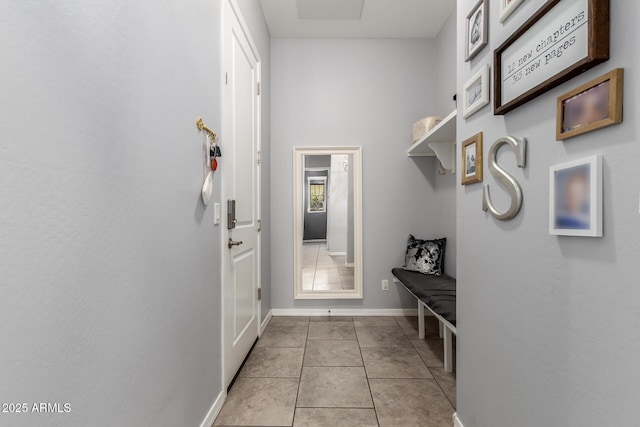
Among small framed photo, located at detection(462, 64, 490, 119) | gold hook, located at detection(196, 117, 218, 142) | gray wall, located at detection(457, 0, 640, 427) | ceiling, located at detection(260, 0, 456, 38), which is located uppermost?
ceiling, located at detection(260, 0, 456, 38)

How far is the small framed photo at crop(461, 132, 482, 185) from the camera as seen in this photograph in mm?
1235

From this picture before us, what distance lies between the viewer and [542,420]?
882 millimetres

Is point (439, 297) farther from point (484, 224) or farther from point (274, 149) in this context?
point (274, 149)

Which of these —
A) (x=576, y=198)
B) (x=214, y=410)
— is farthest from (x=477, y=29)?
(x=214, y=410)

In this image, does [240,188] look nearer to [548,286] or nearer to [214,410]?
[214,410]

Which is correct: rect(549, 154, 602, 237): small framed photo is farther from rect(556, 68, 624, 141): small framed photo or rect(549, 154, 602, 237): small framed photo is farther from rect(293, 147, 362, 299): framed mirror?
rect(293, 147, 362, 299): framed mirror

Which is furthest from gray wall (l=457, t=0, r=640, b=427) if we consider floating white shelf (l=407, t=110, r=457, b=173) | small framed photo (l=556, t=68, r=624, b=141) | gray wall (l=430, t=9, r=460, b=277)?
gray wall (l=430, t=9, r=460, b=277)

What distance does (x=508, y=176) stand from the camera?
103 centimetres

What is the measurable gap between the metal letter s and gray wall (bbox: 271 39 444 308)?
1.95 m

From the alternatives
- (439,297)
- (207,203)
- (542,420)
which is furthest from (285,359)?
(542,420)

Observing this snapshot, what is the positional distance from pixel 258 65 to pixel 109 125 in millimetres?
2036

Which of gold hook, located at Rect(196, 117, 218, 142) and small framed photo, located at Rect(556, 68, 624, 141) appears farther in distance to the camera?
gold hook, located at Rect(196, 117, 218, 142)

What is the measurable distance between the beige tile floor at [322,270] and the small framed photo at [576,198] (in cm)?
245

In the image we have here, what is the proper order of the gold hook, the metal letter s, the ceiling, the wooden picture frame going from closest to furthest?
the wooden picture frame < the metal letter s < the gold hook < the ceiling
